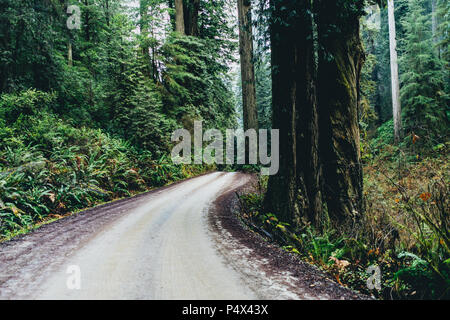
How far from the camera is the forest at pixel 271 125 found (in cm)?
384

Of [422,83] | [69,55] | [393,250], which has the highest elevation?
[69,55]

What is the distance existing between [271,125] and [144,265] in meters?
5.52

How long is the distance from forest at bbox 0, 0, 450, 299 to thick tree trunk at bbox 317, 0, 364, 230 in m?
0.02

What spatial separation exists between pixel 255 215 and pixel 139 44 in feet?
42.4

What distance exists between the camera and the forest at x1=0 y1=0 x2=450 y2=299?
12.6ft

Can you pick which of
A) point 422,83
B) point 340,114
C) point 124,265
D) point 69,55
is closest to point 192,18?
point 69,55

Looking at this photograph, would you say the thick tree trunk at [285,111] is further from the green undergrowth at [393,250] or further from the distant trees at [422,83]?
the distant trees at [422,83]

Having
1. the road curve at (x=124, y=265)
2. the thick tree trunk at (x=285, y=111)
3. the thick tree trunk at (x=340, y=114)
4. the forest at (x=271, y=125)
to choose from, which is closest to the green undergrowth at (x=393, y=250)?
the forest at (x=271, y=125)

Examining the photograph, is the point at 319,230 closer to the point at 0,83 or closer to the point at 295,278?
the point at 295,278

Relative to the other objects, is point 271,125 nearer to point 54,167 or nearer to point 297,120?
point 297,120

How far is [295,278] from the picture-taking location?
280cm

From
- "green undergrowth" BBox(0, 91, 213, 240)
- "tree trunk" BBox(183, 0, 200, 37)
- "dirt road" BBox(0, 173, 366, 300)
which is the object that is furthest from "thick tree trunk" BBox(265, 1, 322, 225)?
"tree trunk" BBox(183, 0, 200, 37)

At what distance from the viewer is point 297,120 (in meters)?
5.18

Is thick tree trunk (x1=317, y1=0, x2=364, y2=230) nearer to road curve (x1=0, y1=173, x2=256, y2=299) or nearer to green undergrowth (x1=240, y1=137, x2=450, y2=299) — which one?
green undergrowth (x1=240, y1=137, x2=450, y2=299)
